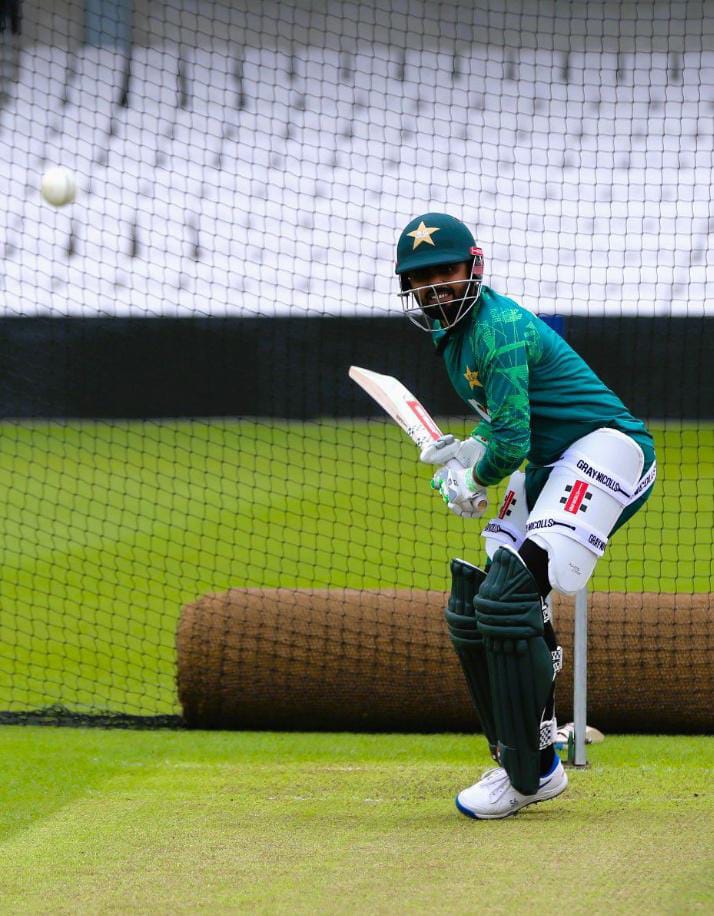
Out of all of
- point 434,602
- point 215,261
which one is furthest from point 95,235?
point 434,602

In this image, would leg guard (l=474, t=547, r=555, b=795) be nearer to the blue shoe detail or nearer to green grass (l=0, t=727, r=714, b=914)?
the blue shoe detail

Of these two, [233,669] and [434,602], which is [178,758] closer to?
[233,669]

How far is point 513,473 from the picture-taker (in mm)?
4137

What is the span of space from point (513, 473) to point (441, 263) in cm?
67

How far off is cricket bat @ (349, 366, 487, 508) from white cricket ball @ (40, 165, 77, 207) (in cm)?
1118

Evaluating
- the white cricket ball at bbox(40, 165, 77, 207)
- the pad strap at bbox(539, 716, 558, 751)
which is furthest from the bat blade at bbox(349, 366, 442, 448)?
the white cricket ball at bbox(40, 165, 77, 207)

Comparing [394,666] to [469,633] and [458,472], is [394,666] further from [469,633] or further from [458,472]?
[458,472]

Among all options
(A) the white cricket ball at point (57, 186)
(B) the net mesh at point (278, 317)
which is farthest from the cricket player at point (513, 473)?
(A) the white cricket ball at point (57, 186)

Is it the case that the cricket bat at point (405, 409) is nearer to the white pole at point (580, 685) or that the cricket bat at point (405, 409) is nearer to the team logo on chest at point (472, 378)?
the team logo on chest at point (472, 378)

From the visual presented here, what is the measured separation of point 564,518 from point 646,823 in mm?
897

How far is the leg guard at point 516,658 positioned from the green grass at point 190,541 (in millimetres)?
2272

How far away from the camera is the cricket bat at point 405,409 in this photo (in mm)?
4129

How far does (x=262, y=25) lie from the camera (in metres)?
17.6

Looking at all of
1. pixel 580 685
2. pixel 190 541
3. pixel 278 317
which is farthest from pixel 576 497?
pixel 278 317
